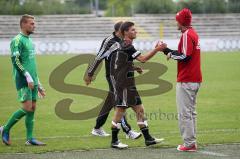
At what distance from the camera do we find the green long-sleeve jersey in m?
10.3

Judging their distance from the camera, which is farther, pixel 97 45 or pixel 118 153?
pixel 97 45

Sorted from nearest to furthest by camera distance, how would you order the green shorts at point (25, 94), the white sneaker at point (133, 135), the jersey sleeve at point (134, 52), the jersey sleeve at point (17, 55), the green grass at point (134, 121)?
1. the jersey sleeve at point (134, 52)
2. the jersey sleeve at point (17, 55)
3. the green shorts at point (25, 94)
4. the green grass at point (134, 121)
5. the white sneaker at point (133, 135)

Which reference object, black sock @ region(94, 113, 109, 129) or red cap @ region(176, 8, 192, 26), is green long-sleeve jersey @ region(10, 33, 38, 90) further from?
red cap @ region(176, 8, 192, 26)

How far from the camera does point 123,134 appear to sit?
38.4 ft

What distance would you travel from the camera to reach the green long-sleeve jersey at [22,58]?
10266 millimetres

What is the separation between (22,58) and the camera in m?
10.4

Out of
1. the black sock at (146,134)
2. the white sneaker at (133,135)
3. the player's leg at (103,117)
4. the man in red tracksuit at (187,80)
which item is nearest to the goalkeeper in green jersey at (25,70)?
the player's leg at (103,117)

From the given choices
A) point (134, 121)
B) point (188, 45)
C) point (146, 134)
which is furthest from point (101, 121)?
point (188, 45)

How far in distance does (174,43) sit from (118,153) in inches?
1300

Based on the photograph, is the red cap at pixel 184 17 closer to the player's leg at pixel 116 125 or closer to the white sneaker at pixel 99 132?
the player's leg at pixel 116 125

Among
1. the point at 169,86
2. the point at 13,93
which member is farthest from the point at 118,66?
the point at 13,93

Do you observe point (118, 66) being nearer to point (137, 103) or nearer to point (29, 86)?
point (137, 103)

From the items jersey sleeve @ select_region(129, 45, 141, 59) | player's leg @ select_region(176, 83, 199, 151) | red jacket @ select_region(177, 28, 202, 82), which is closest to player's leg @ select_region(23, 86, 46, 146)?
jersey sleeve @ select_region(129, 45, 141, 59)

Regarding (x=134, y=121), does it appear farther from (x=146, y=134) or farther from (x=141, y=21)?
(x=141, y=21)
